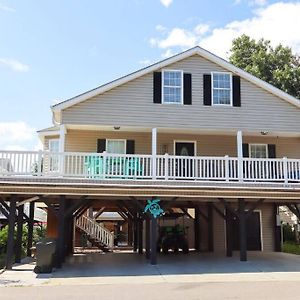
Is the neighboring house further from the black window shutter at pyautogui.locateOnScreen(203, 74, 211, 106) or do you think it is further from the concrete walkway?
the concrete walkway

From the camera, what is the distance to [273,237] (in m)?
23.5

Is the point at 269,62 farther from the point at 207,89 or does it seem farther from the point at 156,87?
the point at 156,87

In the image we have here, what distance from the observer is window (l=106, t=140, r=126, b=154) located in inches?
830

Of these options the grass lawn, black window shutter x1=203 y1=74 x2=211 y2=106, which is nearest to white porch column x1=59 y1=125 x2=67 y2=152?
black window shutter x1=203 y1=74 x2=211 y2=106

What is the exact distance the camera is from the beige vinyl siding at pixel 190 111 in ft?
63.3

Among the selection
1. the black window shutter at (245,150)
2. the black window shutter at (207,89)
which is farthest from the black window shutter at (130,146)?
the black window shutter at (245,150)

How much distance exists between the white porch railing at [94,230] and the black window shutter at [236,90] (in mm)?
10858

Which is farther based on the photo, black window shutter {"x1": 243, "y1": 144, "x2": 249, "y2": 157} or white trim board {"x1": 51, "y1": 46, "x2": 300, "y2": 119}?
black window shutter {"x1": 243, "y1": 144, "x2": 249, "y2": 157}

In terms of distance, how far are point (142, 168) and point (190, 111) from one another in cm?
375

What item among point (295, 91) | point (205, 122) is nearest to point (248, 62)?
point (295, 91)

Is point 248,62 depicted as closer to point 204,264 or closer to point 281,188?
point 281,188

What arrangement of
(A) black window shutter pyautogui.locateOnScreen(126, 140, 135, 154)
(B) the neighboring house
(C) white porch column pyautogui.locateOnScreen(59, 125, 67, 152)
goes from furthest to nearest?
1. (A) black window shutter pyautogui.locateOnScreen(126, 140, 135, 154)
2. (C) white porch column pyautogui.locateOnScreen(59, 125, 67, 152)
3. (B) the neighboring house

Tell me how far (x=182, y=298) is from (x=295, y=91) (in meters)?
28.9

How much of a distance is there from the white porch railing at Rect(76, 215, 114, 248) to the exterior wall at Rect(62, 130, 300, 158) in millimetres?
5954
